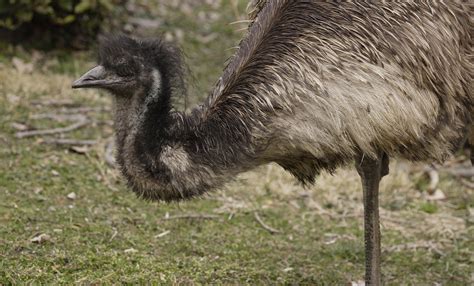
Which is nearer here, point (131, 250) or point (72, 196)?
point (131, 250)

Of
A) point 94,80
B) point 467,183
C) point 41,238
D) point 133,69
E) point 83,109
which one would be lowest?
point 41,238

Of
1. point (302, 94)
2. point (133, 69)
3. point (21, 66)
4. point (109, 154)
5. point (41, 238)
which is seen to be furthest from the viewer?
point (21, 66)

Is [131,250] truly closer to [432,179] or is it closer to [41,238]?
[41,238]

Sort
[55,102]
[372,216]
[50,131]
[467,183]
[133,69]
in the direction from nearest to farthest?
[133,69] < [372,216] < [50,131] < [467,183] < [55,102]

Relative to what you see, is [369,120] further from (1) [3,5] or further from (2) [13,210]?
(1) [3,5]

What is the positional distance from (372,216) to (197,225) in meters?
1.43

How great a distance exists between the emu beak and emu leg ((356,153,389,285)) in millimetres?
1250

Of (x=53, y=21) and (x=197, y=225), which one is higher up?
(x=53, y=21)

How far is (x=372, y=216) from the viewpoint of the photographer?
4.34 metres

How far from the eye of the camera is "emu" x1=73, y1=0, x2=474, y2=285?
12.4 ft

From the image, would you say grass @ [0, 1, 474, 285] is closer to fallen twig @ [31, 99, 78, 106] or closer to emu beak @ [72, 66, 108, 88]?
fallen twig @ [31, 99, 78, 106]

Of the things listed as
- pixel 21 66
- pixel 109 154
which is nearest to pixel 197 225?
pixel 109 154

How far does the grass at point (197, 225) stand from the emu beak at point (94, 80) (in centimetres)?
68

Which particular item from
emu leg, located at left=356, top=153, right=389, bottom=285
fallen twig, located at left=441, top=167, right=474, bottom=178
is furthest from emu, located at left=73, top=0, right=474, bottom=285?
fallen twig, located at left=441, top=167, right=474, bottom=178
